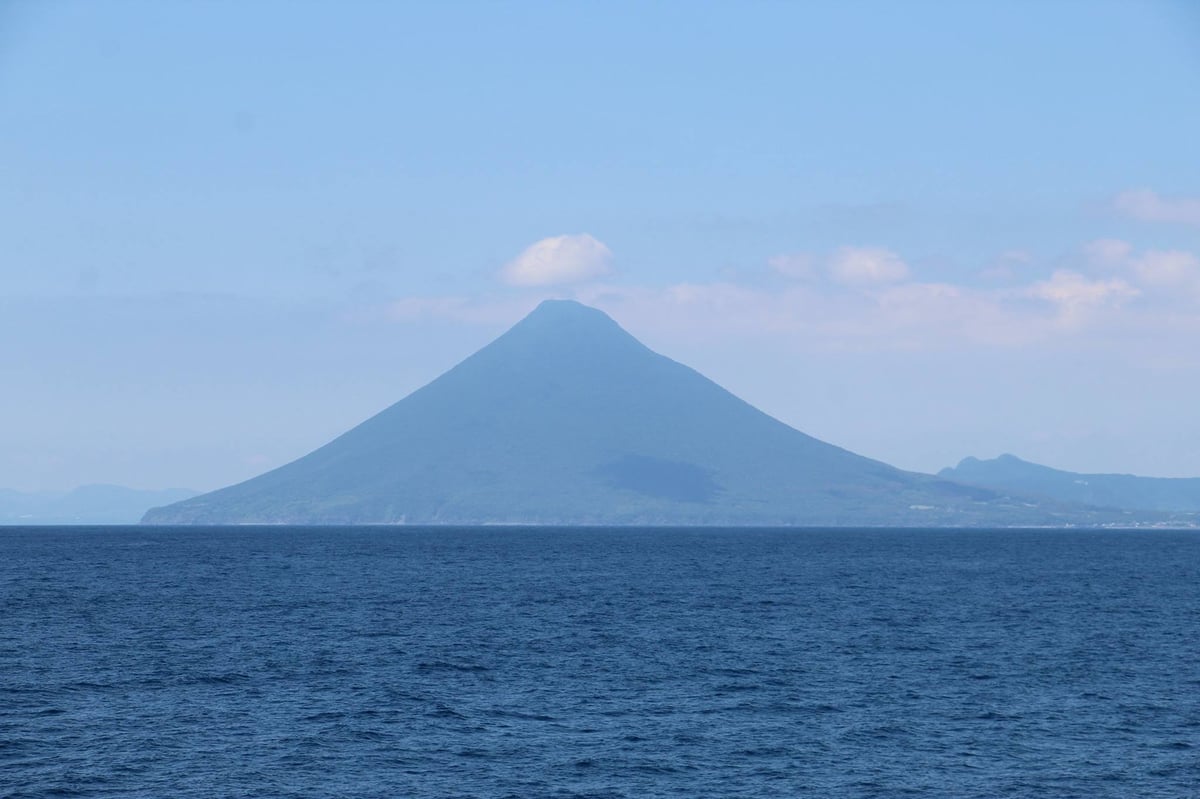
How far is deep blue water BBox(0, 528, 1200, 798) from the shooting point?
45031 mm

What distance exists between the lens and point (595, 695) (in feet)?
196

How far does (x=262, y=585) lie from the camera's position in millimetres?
126938

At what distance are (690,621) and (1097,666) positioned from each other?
99.1 ft

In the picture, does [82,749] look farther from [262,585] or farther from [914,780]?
[262,585]

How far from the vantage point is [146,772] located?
147ft

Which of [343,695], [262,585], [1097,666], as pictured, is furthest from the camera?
[262,585]

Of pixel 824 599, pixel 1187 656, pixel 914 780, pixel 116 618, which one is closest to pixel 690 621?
pixel 824 599

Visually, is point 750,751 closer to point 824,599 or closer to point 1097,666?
point 1097,666

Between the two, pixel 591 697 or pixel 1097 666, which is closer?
pixel 591 697

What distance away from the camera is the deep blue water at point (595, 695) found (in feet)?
148

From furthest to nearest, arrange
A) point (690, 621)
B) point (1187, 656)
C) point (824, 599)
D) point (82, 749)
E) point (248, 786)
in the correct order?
point (824, 599)
point (690, 621)
point (1187, 656)
point (82, 749)
point (248, 786)

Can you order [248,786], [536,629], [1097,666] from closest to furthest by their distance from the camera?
1. [248,786]
2. [1097,666]
3. [536,629]

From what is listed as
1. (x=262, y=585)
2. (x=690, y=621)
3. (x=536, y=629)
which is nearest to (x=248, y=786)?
(x=536, y=629)

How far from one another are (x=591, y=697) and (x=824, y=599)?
56.7m
